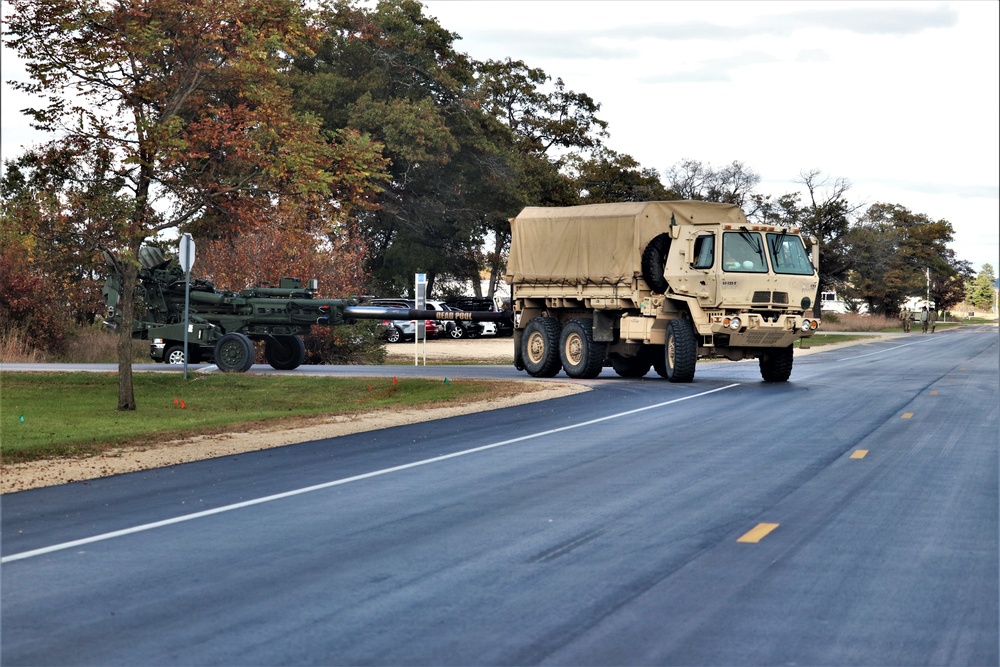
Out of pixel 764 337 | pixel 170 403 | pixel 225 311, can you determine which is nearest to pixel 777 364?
pixel 764 337

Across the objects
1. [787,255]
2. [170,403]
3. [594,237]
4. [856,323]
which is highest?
[594,237]

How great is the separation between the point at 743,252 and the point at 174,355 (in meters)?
15.6

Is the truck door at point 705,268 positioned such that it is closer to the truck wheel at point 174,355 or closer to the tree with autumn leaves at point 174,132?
the tree with autumn leaves at point 174,132

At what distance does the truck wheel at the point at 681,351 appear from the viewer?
26.5m

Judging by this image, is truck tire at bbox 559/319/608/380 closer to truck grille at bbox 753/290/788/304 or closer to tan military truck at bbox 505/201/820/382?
tan military truck at bbox 505/201/820/382

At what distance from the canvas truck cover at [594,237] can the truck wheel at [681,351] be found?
1.51m

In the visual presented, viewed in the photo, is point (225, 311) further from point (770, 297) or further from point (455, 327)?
point (455, 327)

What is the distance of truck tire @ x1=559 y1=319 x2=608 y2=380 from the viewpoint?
28484 mm

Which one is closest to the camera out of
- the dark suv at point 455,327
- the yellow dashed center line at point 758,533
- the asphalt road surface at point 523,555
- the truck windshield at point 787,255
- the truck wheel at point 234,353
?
the asphalt road surface at point 523,555

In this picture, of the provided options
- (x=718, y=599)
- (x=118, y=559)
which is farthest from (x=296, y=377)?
(x=718, y=599)

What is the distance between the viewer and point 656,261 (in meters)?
27.2

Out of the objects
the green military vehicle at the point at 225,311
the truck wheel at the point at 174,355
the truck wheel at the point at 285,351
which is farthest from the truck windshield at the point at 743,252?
the truck wheel at the point at 174,355

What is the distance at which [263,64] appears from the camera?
72.6 feet

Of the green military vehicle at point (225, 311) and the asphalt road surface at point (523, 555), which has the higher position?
the green military vehicle at point (225, 311)
